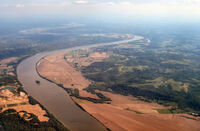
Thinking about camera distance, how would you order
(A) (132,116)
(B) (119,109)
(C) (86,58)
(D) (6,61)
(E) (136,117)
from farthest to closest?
1. (C) (86,58)
2. (D) (6,61)
3. (B) (119,109)
4. (A) (132,116)
5. (E) (136,117)

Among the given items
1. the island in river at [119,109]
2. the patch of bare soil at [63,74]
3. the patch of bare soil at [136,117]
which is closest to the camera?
the patch of bare soil at [136,117]

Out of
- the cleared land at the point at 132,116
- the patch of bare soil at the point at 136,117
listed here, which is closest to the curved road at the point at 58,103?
the cleared land at the point at 132,116

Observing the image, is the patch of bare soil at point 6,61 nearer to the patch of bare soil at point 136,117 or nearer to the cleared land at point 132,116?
the cleared land at point 132,116

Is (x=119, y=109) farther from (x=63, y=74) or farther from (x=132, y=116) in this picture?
(x=63, y=74)

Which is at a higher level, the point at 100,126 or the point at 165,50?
the point at 165,50

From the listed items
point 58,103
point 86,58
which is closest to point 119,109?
point 58,103

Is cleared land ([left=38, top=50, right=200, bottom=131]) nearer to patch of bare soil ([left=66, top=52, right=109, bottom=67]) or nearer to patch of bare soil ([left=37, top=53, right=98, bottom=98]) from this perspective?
patch of bare soil ([left=37, top=53, right=98, bottom=98])

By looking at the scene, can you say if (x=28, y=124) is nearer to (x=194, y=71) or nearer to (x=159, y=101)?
(x=159, y=101)

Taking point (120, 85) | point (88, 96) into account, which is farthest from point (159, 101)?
point (88, 96)
